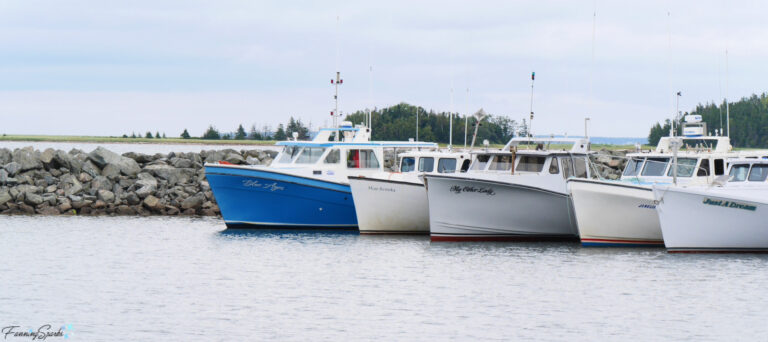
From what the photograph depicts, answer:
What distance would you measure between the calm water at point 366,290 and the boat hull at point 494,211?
1.71ft

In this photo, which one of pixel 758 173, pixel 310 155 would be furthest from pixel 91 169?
pixel 758 173

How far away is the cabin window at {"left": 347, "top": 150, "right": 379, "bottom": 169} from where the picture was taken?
35.6 m

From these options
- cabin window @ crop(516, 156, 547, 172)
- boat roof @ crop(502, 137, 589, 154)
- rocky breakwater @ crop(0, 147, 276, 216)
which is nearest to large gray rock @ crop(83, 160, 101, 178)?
rocky breakwater @ crop(0, 147, 276, 216)

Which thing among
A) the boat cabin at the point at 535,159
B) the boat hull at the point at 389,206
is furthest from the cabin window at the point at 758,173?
the boat hull at the point at 389,206

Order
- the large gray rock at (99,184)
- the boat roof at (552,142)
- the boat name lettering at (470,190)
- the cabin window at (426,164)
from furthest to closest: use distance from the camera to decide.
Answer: the large gray rock at (99,184), the cabin window at (426,164), the boat roof at (552,142), the boat name lettering at (470,190)

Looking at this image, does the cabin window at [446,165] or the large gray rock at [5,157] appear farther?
Result: the large gray rock at [5,157]

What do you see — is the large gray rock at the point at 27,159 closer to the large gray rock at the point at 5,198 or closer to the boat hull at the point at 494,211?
the large gray rock at the point at 5,198

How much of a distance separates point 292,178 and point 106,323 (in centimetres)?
1414

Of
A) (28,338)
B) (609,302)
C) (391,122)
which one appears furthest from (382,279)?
(391,122)

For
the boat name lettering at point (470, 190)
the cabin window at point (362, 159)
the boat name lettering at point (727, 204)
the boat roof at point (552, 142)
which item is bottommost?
the boat name lettering at point (727, 204)

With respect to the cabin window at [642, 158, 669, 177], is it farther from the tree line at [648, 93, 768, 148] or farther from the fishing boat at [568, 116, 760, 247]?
the tree line at [648, 93, 768, 148]

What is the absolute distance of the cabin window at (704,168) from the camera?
30.9 m

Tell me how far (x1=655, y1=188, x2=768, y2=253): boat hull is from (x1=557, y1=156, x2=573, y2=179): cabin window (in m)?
4.06

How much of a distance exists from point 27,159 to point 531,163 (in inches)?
866
